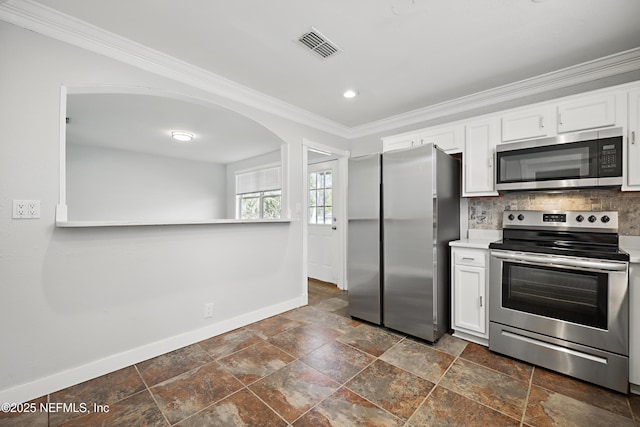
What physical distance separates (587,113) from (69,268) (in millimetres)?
4061

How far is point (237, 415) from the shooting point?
1.64m

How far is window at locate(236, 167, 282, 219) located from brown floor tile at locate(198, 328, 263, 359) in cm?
280

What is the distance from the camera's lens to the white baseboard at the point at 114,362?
5.69 ft

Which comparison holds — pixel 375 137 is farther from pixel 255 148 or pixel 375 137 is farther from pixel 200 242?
pixel 200 242

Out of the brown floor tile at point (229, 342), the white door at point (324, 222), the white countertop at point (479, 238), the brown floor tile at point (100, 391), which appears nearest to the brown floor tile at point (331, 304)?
the white door at point (324, 222)

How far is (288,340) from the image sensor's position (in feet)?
8.47

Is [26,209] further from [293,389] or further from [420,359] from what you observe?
[420,359]

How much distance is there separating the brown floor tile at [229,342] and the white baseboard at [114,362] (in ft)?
0.26

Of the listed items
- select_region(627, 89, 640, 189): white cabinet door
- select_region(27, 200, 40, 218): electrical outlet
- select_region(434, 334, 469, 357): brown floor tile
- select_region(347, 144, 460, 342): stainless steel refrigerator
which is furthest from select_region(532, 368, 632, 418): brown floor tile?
select_region(27, 200, 40, 218): electrical outlet

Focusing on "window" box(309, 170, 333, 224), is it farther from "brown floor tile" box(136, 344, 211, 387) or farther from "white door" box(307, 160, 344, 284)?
"brown floor tile" box(136, 344, 211, 387)

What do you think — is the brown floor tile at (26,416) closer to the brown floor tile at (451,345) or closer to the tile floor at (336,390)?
the tile floor at (336,390)

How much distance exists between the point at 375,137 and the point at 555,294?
2.82 metres

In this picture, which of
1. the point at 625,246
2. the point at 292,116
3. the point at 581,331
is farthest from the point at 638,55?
the point at 292,116

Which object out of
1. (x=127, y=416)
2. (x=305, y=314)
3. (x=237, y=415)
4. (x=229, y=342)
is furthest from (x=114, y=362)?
(x=305, y=314)
